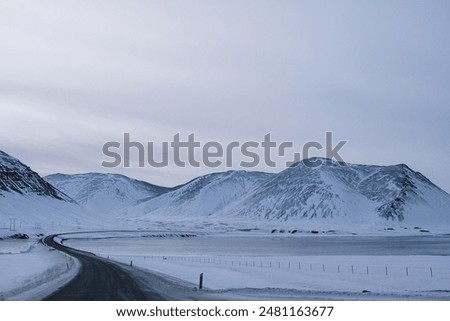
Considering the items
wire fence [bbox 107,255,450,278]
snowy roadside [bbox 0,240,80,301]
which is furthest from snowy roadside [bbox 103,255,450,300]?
snowy roadside [bbox 0,240,80,301]

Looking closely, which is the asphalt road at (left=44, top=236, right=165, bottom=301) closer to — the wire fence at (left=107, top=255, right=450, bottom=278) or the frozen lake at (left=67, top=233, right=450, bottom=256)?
Answer: the wire fence at (left=107, top=255, right=450, bottom=278)

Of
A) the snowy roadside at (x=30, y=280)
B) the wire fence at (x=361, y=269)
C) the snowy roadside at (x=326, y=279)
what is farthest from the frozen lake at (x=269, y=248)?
the snowy roadside at (x=30, y=280)

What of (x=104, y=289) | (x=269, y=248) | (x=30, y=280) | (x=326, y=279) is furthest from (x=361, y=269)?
(x=269, y=248)

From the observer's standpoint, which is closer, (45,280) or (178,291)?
(178,291)

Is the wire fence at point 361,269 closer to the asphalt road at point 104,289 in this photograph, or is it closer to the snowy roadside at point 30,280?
the snowy roadside at point 30,280

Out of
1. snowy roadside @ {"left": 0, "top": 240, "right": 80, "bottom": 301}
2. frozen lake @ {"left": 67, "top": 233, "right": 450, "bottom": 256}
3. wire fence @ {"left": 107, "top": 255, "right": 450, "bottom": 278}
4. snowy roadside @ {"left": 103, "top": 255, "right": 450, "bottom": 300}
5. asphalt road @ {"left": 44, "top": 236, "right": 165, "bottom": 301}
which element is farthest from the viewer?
frozen lake @ {"left": 67, "top": 233, "right": 450, "bottom": 256}

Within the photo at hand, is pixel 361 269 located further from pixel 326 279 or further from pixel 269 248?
pixel 269 248

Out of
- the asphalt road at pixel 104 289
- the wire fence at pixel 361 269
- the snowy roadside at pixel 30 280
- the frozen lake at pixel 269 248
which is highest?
the asphalt road at pixel 104 289

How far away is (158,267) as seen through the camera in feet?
199

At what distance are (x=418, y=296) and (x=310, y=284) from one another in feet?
40.5

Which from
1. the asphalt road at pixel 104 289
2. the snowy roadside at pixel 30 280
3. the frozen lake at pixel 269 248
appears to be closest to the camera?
the asphalt road at pixel 104 289
